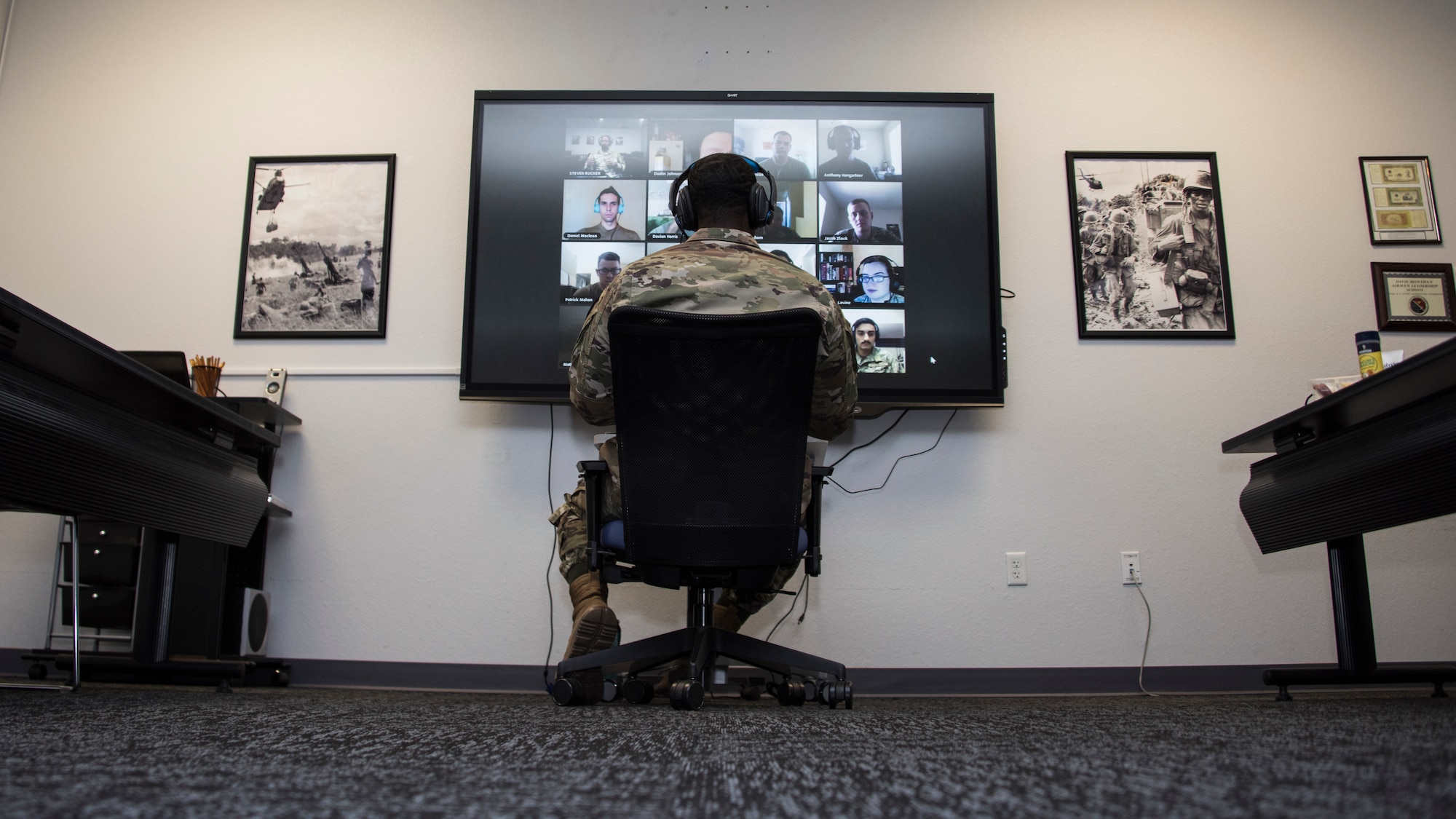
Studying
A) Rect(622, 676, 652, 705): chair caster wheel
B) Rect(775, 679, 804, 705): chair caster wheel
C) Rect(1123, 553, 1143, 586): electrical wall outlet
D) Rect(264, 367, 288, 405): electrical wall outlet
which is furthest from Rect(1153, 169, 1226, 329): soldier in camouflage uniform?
Rect(264, 367, 288, 405): electrical wall outlet

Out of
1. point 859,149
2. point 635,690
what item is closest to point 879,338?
point 859,149

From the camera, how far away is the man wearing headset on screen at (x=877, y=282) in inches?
103

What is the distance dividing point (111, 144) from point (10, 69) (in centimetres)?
51

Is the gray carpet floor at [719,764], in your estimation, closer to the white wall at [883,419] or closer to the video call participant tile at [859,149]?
the white wall at [883,419]

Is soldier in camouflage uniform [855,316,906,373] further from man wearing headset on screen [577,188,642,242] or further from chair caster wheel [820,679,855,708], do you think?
chair caster wheel [820,679,855,708]

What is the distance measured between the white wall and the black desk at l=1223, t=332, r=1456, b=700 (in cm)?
64

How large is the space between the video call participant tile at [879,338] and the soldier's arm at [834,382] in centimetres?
73

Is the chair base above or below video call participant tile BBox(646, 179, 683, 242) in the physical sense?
below

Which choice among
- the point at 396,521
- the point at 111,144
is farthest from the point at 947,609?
the point at 111,144

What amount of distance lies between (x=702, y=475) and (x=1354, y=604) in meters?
1.57

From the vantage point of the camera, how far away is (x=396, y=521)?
2705mm

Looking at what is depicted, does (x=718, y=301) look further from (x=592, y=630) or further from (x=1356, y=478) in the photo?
(x=1356, y=478)

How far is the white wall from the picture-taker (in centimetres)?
262

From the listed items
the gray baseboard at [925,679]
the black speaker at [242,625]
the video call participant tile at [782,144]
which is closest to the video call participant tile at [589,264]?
the video call participant tile at [782,144]
